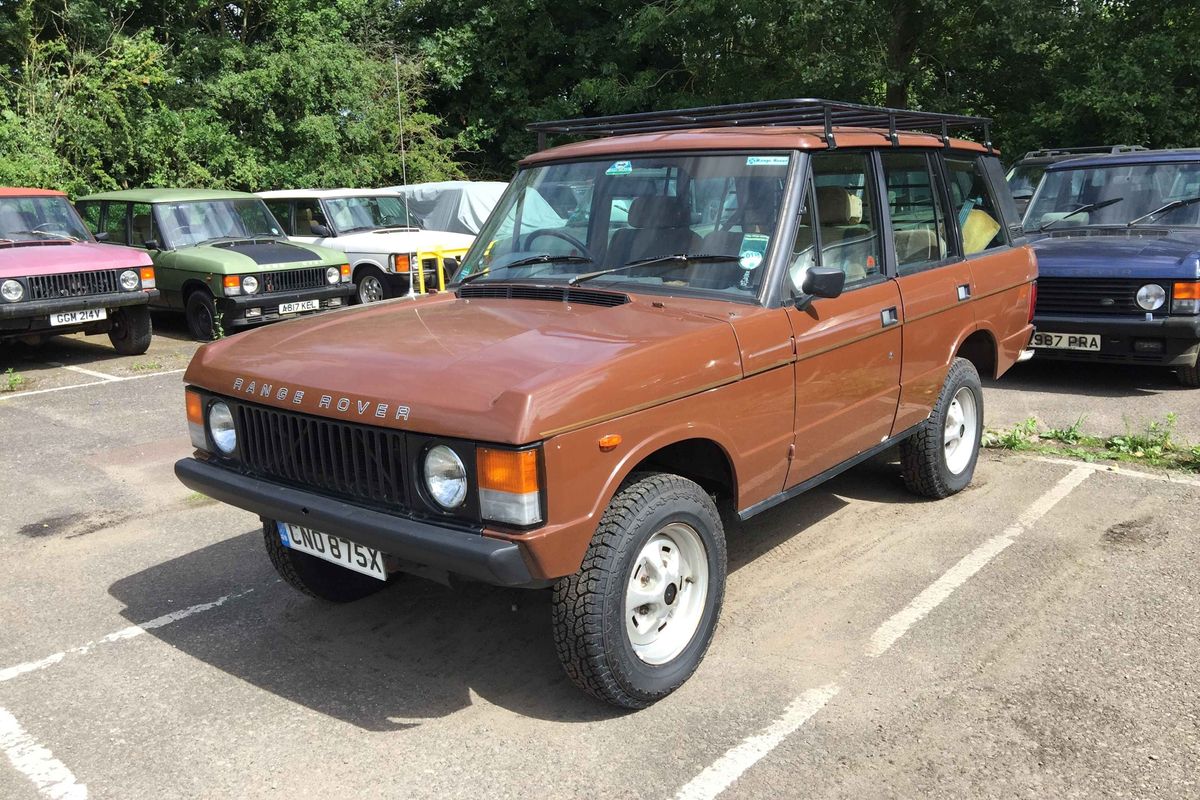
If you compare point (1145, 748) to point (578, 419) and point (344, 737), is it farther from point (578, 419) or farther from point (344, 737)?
point (344, 737)

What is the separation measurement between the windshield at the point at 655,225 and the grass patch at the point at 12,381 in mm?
6972

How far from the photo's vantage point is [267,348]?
3875 mm

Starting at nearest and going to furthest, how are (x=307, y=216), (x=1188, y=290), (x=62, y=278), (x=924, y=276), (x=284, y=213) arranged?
(x=924, y=276) → (x=1188, y=290) → (x=62, y=278) → (x=307, y=216) → (x=284, y=213)

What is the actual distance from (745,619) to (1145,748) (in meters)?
1.56

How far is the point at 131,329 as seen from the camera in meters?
11.2

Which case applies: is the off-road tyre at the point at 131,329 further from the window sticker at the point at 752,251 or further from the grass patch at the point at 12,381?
the window sticker at the point at 752,251

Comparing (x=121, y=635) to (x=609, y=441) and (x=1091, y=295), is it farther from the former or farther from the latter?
(x=1091, y=295)

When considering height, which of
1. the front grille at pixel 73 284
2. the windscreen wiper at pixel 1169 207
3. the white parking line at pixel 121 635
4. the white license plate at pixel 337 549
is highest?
the windscreen wiper at pixel 1169 207

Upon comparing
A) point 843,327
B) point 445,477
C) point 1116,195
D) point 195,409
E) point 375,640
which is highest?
point 1116,195

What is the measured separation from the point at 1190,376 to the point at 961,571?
201 inches

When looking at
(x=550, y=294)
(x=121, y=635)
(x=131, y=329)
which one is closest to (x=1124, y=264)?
(x=550, y=294)

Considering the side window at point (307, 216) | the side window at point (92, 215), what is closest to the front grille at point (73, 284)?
the side window at point (92, 215)

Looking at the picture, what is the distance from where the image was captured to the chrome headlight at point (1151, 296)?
7992 millimetres

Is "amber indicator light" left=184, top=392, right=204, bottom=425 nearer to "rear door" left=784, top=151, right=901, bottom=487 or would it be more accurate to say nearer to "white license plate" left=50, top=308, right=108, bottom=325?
"rear door" left=784, top=151, right=901, bottom=487
